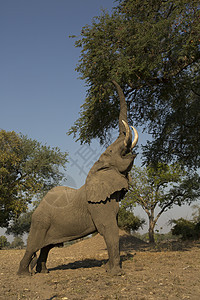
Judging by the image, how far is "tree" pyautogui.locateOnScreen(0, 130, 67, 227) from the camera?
20.6m

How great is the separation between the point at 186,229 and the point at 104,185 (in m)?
14.4

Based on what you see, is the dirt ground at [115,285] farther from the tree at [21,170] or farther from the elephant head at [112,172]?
the tree at [21,170]

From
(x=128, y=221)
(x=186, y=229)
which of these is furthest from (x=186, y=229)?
(x=128, y=221)

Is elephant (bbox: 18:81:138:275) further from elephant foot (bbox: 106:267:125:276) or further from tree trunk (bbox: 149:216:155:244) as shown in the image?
tree trunk (bbox: 149:216:155:244)

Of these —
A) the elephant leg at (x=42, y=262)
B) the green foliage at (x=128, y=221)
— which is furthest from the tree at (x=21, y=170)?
the elephant leg at (x=42, y=262)

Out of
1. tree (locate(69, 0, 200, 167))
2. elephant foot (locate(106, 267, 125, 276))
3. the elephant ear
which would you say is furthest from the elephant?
tree (locate(69, 0, 200, 167))

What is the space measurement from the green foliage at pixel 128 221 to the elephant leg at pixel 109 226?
17.1 meters

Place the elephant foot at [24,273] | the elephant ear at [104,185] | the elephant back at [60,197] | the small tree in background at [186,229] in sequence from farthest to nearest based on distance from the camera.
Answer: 1. the small tree in background at [186,229]
2. the elephant back at [60,197]
3. the elephant foot at [24,273]
4. the elephant ear at [104,185]

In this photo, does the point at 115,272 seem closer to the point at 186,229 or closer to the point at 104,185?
the point at 104,185

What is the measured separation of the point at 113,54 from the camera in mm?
11727

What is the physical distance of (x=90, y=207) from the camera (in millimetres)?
7250

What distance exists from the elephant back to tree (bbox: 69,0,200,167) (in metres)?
5.22

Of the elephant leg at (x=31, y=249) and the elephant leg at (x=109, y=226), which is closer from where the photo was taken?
the elephant leg at (x=109, y=226)

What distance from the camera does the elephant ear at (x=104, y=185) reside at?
7.14 m
